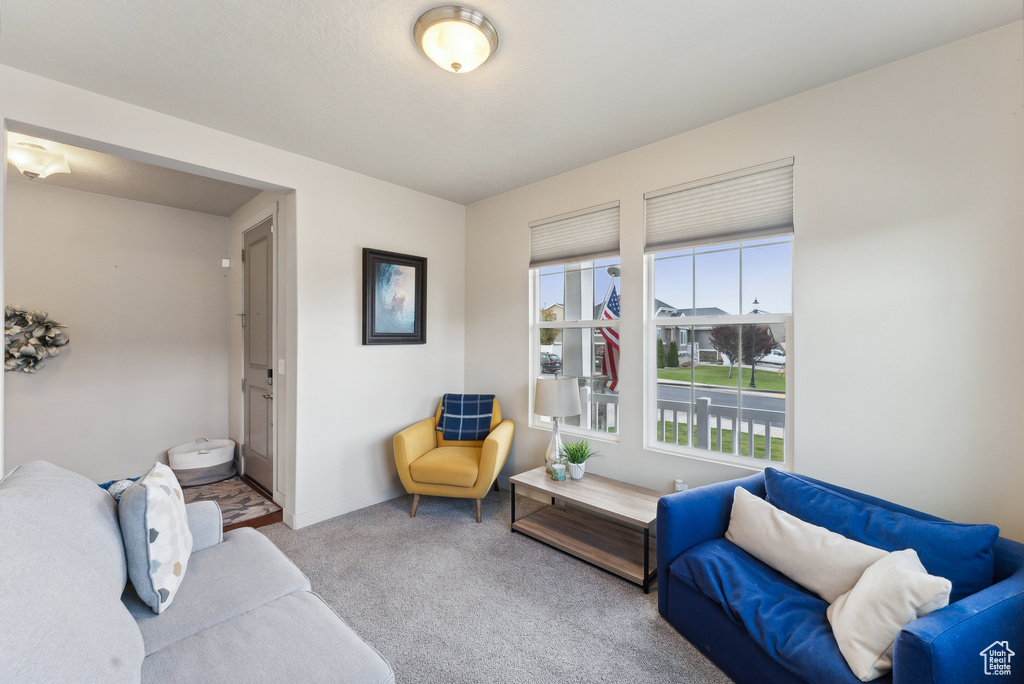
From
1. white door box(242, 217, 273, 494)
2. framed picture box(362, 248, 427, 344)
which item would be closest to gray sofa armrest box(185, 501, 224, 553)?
framed picture box(362, 248, 427, 344)

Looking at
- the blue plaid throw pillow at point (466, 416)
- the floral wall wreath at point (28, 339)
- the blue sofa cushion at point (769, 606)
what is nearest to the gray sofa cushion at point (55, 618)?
the blue sofa cushion at point (769, 606)

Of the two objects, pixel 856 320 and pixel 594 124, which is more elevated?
pixel 594 124

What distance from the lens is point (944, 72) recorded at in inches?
72.1

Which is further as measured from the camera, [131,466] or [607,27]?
[131,466]

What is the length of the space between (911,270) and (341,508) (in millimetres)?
3644

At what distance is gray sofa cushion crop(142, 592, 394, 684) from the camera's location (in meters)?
1.11

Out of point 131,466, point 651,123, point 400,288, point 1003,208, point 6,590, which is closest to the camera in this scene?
point 6,590

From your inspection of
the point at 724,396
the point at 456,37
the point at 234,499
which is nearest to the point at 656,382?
the point at 724,396

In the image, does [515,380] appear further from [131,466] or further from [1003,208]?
[131,466]

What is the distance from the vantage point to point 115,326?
3.83 meters

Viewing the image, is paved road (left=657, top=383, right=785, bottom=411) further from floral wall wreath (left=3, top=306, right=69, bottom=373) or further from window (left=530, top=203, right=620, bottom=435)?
floral wall wreath (left=3, top=306, right=69, bottom=373)

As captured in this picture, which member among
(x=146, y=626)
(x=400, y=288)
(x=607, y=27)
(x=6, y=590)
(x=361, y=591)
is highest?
(x=607, y=27)

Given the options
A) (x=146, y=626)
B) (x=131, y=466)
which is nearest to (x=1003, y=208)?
(x=146, y=626)

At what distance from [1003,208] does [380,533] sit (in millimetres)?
3571
